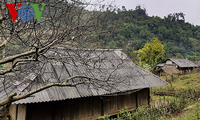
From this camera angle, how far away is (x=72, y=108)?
677 centimetres

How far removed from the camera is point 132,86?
25.6 ft

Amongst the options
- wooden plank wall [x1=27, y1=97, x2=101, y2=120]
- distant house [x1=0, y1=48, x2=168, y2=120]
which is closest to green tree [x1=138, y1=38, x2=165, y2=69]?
distant house [x1=0, y1=48, x2=168, y2=120]

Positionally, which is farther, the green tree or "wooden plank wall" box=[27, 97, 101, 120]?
the green tree

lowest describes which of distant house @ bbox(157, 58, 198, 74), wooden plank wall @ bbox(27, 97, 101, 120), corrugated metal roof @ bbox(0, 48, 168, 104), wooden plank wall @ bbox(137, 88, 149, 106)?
distant house @ bbox(157, 58, 198, 74)

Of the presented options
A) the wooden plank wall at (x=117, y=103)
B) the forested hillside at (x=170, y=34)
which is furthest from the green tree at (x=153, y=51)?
the wooden plank wall at (x=117, y=103)

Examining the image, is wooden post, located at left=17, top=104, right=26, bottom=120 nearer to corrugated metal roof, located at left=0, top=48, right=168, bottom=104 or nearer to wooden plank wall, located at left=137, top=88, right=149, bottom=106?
corrugated metal roof, located at left=0, top=48, right=168, bottom=104

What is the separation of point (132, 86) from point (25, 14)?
629 centimetres

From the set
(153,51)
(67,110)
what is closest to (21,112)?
Result: (67,110)

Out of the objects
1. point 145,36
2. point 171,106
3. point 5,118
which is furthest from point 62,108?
point 145,36

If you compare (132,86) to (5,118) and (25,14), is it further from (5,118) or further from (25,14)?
(5,118)

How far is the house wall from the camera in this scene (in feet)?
19.3

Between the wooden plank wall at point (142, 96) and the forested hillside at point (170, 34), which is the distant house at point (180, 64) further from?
the wooden plank wall at point (142, 96)

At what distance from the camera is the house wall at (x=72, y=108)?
5886 mm

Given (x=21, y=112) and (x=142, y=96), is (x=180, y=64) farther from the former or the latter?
(x=21, y=112)
